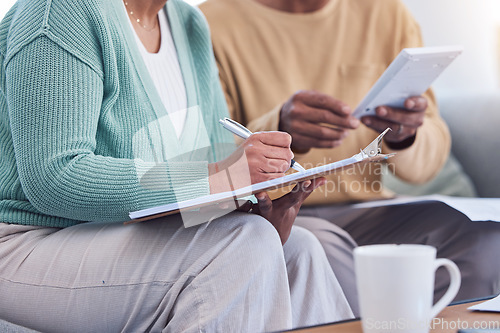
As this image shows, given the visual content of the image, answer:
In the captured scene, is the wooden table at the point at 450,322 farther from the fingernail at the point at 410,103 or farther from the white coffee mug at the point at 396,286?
the fingernail at the point at 410,103

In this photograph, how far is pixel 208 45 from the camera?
1.10 metres

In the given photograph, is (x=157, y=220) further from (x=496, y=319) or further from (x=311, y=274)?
(x=496, y=319)

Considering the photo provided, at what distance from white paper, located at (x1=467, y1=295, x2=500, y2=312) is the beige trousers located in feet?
0.48

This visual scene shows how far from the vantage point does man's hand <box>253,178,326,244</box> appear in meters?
0.74

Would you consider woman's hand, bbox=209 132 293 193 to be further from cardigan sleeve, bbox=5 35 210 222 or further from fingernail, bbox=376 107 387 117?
fingernail, bbox=376 107 387 117

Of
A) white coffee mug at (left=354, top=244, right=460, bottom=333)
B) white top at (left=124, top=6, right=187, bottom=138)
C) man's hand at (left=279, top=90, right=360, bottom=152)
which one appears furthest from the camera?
man's hand at (left=279, top=90, right=360, bottom=152)

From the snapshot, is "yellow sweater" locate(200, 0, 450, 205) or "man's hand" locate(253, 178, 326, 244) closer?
"man's hand" locate(253, 178, 326, 244)

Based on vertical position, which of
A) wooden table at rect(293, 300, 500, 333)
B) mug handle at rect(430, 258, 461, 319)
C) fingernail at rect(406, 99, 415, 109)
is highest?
fingernail at rect(406, 99, 415, 109)

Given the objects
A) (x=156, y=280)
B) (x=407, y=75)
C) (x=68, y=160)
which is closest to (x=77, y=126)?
(x=68, y=160)

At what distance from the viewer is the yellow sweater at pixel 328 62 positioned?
4.54 feet

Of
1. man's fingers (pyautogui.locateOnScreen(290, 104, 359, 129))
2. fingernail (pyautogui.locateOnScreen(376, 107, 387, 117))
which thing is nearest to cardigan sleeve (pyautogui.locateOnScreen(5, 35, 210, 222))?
man's fingers (pyautogui.locateOnScreen(290, 104, 359, 129))

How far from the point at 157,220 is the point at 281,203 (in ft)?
0.59

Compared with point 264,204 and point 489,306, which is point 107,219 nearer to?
point 264,204

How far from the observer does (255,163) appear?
0.69m
